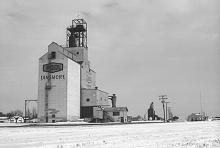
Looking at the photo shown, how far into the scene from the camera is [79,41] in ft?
355

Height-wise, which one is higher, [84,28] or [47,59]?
[84,28]

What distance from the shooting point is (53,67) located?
289ft

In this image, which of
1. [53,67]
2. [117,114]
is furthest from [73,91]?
[117,114]

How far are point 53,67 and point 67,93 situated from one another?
879 cm

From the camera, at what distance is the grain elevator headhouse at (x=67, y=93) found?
85.5 meters

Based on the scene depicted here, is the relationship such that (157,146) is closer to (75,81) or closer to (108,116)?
(75,81)

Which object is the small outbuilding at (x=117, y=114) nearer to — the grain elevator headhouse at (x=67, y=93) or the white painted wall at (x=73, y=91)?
the grain elevator headhouse at (x=67, y=93)

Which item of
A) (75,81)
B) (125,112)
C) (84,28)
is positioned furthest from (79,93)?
(84,28)

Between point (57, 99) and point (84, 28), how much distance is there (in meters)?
32.4

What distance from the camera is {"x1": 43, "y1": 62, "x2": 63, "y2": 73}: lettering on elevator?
87.2 meters

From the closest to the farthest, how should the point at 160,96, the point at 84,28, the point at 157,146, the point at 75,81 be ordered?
the point at 157,146, the point at 75,81, the point at 84,28, the point at 160,96

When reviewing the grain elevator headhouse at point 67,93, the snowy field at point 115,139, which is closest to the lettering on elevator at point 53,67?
the grain elevator headhouse at point 67,93

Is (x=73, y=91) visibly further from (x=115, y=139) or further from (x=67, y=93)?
(x=115, y=139)

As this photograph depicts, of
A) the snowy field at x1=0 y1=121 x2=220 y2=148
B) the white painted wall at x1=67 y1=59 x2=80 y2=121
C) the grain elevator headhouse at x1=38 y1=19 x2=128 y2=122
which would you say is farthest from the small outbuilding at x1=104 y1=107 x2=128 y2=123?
the snowy field at x1=0 y1=121 x2=220 y2=148
